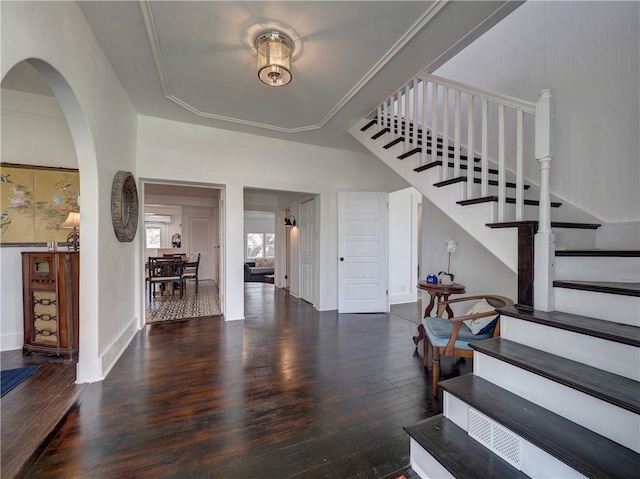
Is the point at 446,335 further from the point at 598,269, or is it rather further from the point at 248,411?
the point at 248,411

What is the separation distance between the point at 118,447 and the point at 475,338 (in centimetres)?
256

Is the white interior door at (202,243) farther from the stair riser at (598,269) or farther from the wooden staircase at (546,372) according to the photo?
the stair riser at (598,269)

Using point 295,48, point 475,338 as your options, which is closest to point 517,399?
point 475,338

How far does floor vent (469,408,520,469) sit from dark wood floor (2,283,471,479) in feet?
1.35

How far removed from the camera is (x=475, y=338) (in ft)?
7.09

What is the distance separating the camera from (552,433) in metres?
1.07

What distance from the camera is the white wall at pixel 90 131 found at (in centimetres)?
139

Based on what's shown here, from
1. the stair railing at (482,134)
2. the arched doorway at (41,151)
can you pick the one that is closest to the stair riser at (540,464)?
the stair railing at (482,134)

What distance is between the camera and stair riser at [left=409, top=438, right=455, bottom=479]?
1.25 m

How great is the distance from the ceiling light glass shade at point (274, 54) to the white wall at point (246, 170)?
1.94m

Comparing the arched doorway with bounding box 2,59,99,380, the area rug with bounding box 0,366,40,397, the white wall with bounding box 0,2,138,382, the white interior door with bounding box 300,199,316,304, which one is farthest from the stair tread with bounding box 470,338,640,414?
the white interior door with bounding box 300,199,316,304

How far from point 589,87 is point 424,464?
3093 millimetres

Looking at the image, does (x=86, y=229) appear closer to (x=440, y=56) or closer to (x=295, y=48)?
(x=295, y=48)

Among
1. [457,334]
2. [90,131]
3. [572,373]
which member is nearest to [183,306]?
[90,131]
